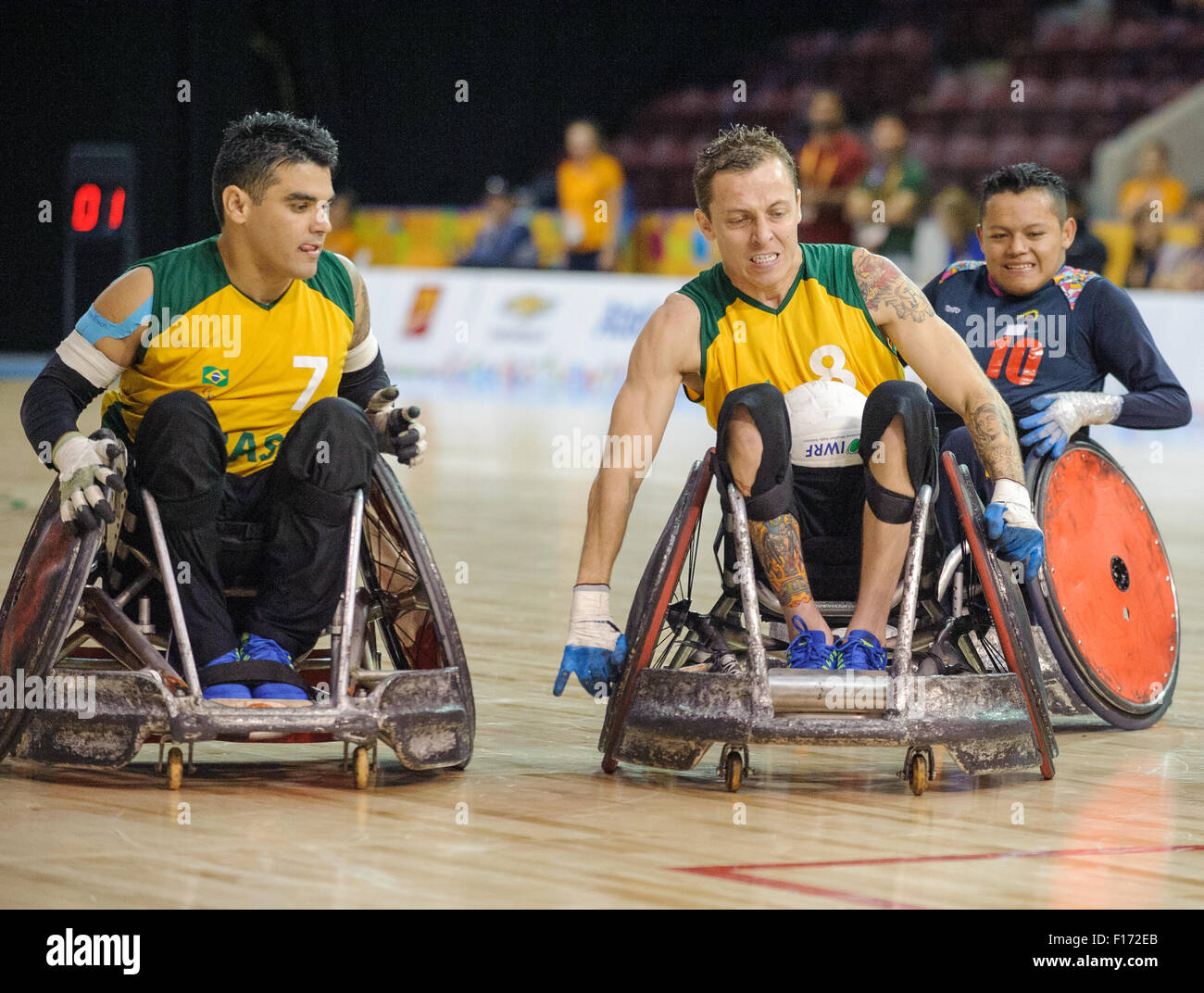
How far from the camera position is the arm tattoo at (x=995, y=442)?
14.9ft

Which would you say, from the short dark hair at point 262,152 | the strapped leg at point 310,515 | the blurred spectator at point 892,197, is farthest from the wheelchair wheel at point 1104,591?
the blurred spectator at point 892,197

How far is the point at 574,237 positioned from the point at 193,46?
12.1ft

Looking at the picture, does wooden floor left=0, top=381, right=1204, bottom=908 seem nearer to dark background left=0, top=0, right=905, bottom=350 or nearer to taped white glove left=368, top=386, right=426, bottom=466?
taped white glove left=368, top=386, right=426, bottom=466

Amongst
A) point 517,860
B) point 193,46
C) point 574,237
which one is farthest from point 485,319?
point 517,860

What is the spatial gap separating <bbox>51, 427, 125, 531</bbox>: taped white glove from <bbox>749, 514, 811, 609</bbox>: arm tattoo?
136cm

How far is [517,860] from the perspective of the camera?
3438 mm

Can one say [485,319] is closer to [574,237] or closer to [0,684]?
[574,237]

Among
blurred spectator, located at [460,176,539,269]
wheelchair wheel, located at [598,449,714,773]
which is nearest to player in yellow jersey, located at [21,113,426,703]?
wheelchair wheel, located at [598,449,714,773]

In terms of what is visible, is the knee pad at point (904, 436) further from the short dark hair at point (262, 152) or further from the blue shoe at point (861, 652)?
the short dark hair at point (262, 152)

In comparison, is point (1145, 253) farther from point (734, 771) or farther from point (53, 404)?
point (53, 404)

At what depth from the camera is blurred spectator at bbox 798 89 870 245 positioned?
1585 cm

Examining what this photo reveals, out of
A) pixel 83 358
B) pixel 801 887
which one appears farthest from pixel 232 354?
pixel 801 887

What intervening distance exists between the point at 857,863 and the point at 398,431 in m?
1.57

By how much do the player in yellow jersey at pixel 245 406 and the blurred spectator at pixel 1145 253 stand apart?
11.7 m
